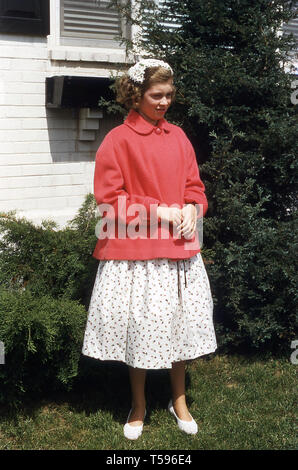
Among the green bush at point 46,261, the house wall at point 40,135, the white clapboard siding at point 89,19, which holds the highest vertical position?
the white clapboard siding at point 89,19

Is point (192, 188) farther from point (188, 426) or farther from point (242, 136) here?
point (188, 426)

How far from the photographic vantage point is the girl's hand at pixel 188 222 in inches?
106

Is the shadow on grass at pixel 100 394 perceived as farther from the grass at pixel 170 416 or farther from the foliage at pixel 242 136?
the foliage at pixel 242 136

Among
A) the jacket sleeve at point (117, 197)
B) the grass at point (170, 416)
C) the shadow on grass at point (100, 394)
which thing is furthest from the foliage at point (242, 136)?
the jacket sleeve at point (117, 197)

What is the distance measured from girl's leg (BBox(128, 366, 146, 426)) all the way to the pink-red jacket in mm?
633

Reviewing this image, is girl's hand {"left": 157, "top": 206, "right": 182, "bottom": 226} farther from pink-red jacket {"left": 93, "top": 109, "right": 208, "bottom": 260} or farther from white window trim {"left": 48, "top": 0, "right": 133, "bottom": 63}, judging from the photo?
white window trim {"left": 48, "top": 0, "right": 133, "bottom": 63}

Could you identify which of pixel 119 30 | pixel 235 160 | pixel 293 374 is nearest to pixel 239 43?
pixel 235 160

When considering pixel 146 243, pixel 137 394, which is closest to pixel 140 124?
pixel 146 243

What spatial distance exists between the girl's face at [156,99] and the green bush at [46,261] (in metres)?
1.03

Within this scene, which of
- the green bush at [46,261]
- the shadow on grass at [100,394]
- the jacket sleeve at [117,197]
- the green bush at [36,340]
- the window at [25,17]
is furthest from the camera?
the window at [25,17]

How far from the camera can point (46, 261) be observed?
11.0 ft

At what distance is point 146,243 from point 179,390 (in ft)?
2.82

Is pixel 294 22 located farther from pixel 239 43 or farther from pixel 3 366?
pixel 3 366

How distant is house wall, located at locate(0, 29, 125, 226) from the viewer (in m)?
4.06
